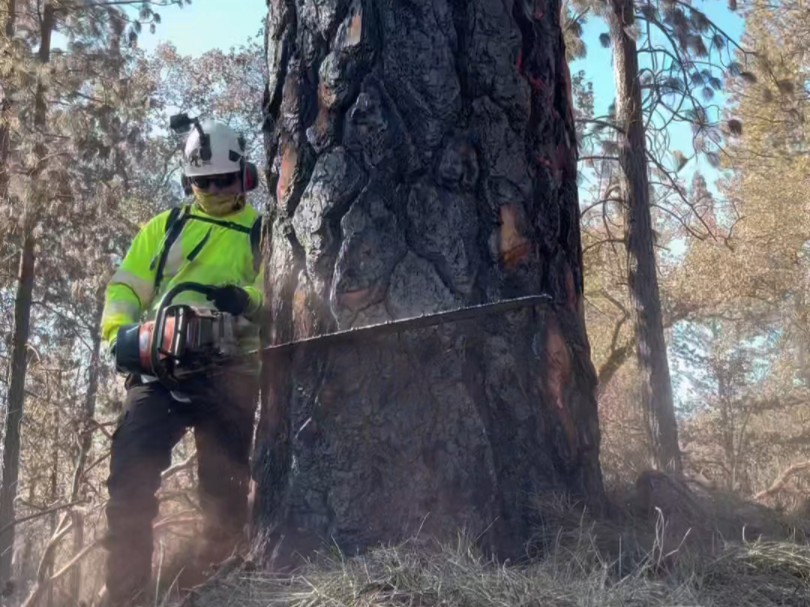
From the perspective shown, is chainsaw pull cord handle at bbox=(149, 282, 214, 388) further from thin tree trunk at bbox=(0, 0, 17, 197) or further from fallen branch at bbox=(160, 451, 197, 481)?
thin tree trunk at bbox=(0, 0, 17, 197)

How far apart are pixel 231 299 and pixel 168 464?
760mm

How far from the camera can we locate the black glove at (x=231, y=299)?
3672mm

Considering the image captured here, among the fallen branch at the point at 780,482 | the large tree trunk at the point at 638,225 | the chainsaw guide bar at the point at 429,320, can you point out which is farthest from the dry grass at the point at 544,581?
the large tree trunk at the point at 638,225

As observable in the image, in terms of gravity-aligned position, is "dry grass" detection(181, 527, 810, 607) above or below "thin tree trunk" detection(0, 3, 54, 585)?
below

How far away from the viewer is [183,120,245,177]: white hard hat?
4156 millimetres

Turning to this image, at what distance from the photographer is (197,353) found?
365 centimetres

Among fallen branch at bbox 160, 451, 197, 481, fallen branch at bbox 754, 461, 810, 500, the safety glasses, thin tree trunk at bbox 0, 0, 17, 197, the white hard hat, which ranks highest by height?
thin tree trunk at bbox 0, 0, 17, 197

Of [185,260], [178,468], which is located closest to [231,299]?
[185,260]

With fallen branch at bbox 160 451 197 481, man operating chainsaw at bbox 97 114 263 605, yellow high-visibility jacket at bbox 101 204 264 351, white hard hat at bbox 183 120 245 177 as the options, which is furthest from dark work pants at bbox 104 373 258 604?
white hard hat at bbox 183 120 245 177

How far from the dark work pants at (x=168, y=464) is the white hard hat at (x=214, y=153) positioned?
0.91 m

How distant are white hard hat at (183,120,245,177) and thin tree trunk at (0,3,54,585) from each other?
788 centimetres

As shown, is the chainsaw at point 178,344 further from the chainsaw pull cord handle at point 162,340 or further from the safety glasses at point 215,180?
the safety glasses at point 215,180

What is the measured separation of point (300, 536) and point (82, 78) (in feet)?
37.3

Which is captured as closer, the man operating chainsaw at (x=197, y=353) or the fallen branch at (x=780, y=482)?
the man operating chainsaw at (x=197, y=353)
